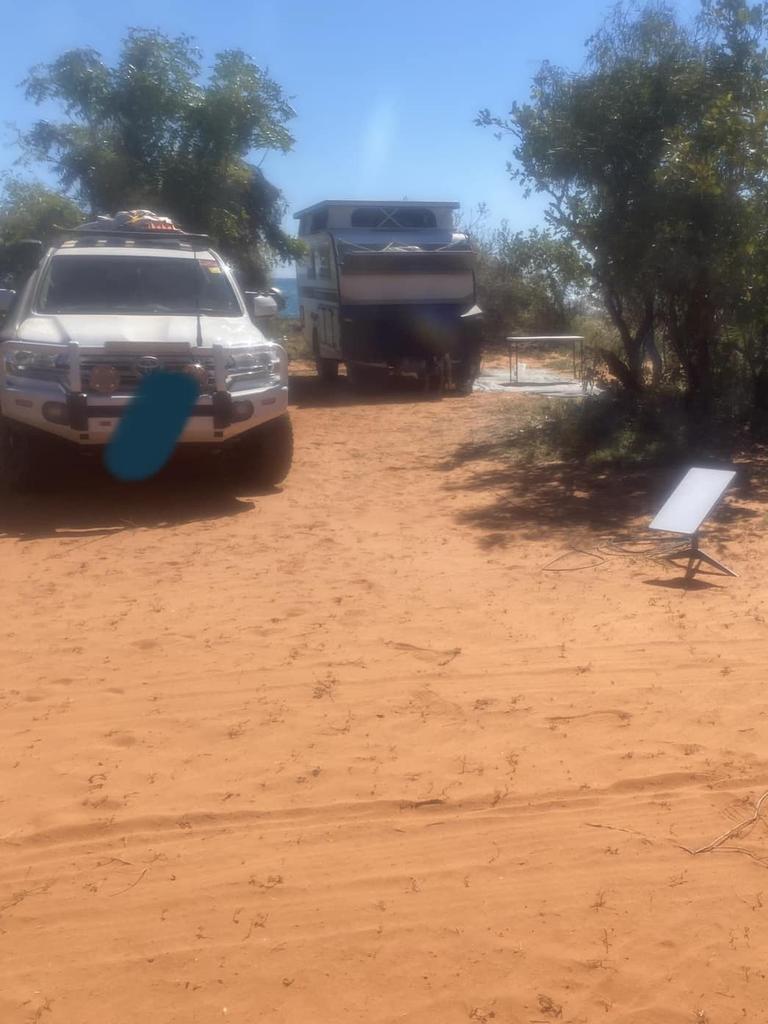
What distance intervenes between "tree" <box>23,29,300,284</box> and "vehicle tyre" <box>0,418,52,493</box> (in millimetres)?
8729

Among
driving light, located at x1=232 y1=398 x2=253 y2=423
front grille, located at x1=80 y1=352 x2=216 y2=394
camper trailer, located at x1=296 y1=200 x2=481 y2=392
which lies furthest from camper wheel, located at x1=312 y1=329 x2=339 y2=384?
front grille, located at x1=80 y1=352 x2=216 y2=394

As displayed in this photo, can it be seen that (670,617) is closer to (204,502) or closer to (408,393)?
(204,502)

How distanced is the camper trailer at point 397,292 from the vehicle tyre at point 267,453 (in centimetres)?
656

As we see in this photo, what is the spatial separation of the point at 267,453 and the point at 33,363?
2.10m

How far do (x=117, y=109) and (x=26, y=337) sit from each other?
9427mm

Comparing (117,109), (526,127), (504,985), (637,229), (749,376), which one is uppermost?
(117,109)

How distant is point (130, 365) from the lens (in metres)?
7.91

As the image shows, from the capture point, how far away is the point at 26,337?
8125 mm

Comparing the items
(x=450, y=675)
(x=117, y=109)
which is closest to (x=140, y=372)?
(x=450, y=675)

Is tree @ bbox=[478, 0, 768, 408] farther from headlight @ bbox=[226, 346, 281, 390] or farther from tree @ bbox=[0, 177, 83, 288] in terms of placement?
tree @ bbox=[0, 177, 83, 288]

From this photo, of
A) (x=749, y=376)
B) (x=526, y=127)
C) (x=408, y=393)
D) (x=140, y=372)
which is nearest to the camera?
(x=140, y=372)

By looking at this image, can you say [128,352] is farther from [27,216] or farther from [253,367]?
[27,216]

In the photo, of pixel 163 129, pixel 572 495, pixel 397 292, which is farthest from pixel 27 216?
pixel 572 495

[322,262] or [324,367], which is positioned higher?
[322,262]
